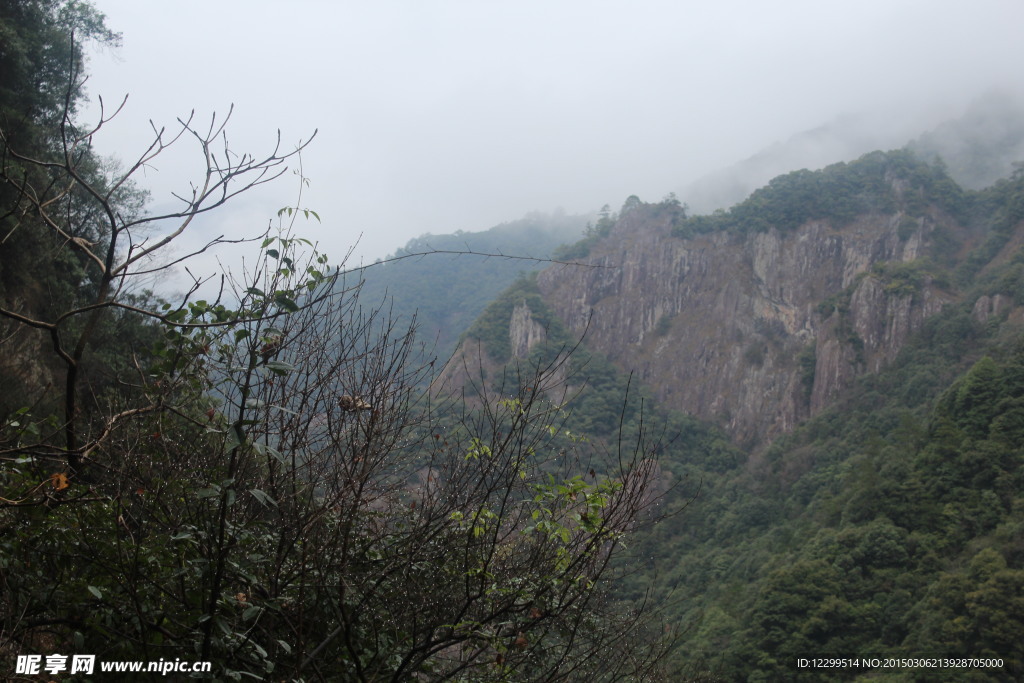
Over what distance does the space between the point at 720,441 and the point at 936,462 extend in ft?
96.0

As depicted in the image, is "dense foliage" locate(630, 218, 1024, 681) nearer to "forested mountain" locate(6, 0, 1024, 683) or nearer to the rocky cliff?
"forested mountain" locate(6, 0, 1024, 683)

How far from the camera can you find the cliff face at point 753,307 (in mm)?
50750

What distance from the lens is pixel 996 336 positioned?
39031 millimetres

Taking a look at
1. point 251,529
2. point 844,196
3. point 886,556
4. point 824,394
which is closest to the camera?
point 251,529

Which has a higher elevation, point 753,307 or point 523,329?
point 523,329

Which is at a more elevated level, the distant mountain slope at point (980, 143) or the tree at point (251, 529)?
the distant mountain slope at point (980, 143)

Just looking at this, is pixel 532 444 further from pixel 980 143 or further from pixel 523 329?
pixel 980 143

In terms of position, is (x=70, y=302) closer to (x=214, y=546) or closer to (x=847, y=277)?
(x=214, y=546)

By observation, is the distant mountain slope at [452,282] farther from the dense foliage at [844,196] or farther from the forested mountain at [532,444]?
the dense foliage at [844,196]

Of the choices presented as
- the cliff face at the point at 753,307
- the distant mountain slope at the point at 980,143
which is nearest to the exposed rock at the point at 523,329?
the cliff face at the point at 753,307

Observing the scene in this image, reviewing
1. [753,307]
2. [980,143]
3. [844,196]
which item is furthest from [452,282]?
[980,143]

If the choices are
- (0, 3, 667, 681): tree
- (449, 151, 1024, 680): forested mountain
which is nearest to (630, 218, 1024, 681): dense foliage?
(449, 151, 1024, 680): forested mountain

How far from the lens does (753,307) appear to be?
60500 mm

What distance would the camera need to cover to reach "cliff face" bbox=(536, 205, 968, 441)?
167 ft
